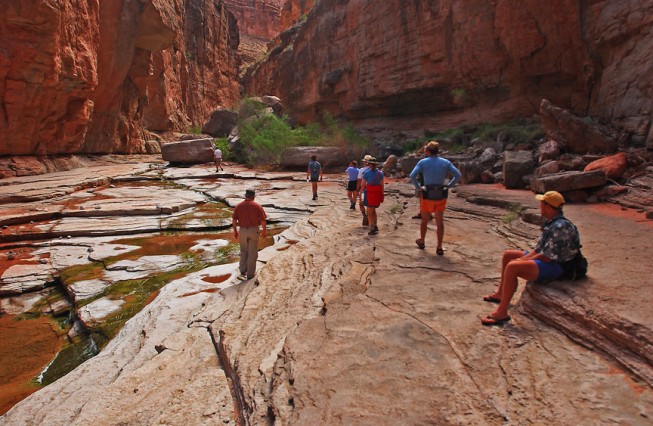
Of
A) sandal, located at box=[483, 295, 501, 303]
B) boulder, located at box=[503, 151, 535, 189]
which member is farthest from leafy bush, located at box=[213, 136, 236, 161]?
sandal, located at box=[483, 295, 501, 303]

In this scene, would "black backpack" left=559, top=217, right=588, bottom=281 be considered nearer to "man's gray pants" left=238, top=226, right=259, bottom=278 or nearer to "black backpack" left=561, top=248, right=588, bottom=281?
"black backpack" left=561, top=248, right=588, bottom=281

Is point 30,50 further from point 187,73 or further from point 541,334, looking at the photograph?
point 187,73

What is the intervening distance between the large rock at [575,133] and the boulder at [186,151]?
1775 cm

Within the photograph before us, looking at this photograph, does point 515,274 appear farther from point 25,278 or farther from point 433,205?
point 25,278

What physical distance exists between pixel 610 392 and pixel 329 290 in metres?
2.71

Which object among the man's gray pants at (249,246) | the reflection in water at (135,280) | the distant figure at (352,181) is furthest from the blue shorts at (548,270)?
the distant figure at (352,181)

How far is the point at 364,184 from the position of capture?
274 inches

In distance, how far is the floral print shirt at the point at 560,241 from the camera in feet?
10.3

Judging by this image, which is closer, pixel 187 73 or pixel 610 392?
pixel 610 392

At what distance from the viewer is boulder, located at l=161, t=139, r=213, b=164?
22.2 metres

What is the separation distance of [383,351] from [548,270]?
5.30 ft

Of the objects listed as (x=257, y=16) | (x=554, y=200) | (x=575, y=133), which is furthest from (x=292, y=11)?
(x=554, y=200)

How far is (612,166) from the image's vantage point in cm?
891

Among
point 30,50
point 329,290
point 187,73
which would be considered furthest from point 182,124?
point 329,290
